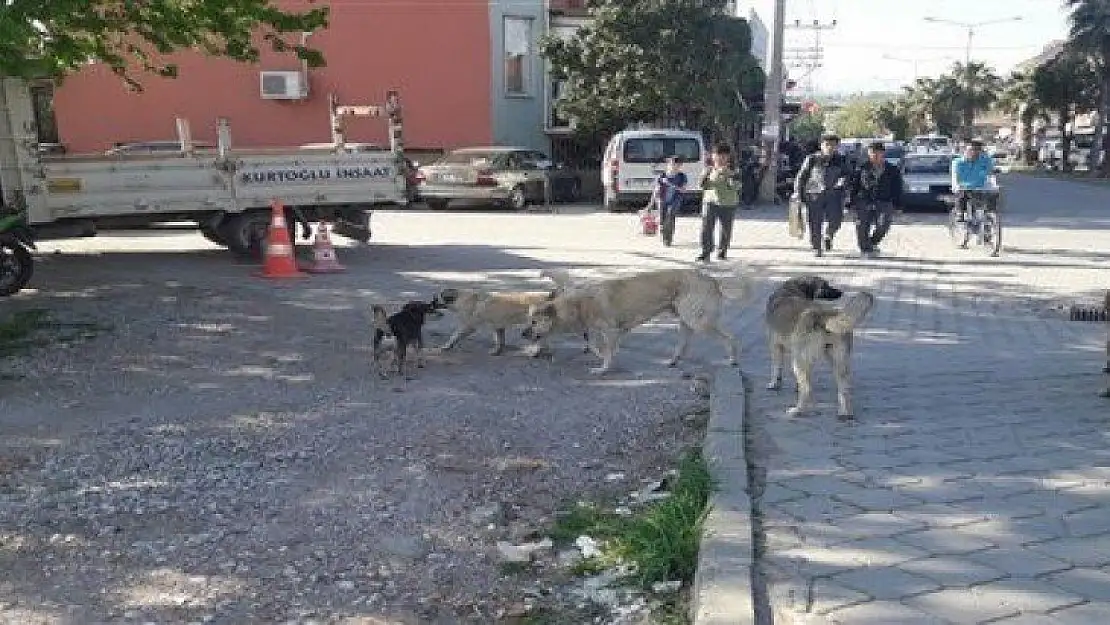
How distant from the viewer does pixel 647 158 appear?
1998 centimetres

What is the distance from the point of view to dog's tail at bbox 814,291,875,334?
5238 mm

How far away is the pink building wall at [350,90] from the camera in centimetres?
2408

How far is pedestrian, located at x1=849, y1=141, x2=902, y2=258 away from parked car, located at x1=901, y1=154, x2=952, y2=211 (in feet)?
26.4

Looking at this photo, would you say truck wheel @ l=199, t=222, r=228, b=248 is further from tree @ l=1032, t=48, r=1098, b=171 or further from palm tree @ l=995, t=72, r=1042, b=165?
palm tree @ l=995, t=72, r=1042, b=165

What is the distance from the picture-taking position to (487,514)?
4445 millimetres

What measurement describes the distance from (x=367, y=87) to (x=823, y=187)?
1556 cm

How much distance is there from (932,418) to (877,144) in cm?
827

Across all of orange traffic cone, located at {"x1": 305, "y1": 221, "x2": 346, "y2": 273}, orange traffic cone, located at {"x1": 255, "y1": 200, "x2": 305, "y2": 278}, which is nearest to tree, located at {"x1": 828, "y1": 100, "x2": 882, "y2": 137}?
orange traffic cone, located at {"x1": 305, "y1": 221, "x2": 346, "y2": 273}

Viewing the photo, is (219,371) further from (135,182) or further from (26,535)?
(135,182)

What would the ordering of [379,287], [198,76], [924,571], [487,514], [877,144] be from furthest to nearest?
[198,76] < [877,144] < [379,287] < [487,514] < [924,571]

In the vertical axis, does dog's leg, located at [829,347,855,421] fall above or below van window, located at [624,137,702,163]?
Result: below

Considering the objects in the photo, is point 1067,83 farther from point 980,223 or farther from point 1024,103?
point 980,223

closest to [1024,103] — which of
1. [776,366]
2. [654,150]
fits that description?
[654,150]

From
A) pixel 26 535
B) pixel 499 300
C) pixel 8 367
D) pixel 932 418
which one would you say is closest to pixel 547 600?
pixel 26 535
